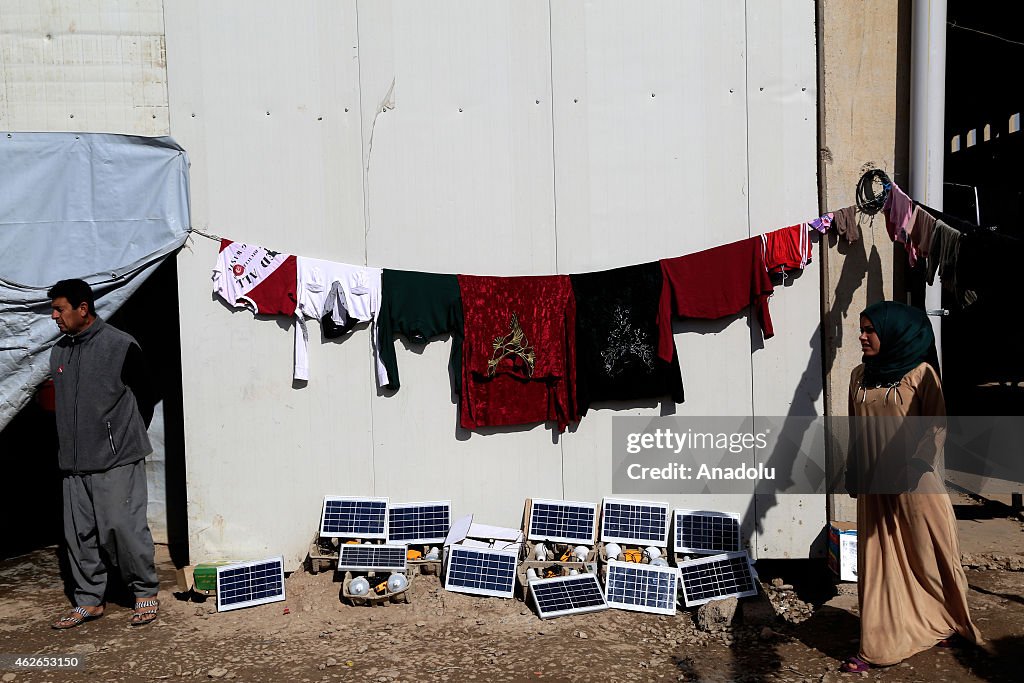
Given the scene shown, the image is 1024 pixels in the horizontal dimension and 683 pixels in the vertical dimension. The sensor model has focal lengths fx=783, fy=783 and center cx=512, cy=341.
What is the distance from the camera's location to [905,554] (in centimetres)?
433

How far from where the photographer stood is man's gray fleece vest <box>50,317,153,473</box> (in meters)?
4.96

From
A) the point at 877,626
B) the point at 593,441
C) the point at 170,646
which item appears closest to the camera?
the point at 877,626

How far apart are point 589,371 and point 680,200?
1387mm

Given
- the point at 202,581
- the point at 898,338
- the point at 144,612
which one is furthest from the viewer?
the point at 202,581

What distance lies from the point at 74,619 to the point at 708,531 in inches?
168

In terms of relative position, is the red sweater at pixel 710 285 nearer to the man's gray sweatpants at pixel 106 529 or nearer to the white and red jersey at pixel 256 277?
the white and red jersey at pixel 256 277

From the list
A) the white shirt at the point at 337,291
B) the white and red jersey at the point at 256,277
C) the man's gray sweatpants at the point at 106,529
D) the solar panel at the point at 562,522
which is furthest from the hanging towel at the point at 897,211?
the man's gray sweatpants at the point at 106,529

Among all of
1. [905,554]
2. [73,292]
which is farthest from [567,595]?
[73,292]

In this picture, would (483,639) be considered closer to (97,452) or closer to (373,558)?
(373,558)

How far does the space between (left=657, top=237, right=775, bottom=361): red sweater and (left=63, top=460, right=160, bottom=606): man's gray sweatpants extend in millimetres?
3653

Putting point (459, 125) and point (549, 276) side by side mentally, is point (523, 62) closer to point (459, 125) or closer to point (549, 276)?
point (459, 125)

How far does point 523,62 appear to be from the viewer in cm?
555

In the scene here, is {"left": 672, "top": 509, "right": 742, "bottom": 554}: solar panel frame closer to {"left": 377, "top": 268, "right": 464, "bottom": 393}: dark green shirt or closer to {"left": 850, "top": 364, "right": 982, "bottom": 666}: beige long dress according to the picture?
→ {"left": 850, "top": 364, "right": 982, "bottom": 666}: beige long dress

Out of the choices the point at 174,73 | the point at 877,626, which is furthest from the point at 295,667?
the point at 174,73
